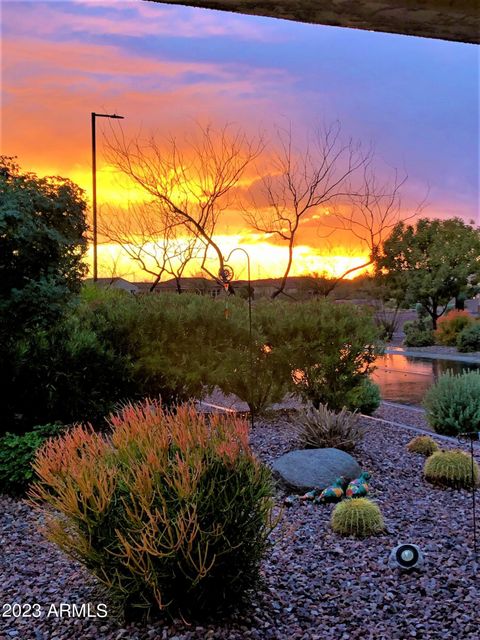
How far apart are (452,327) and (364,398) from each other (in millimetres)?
22798

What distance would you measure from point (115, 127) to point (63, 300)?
1219 centimetres

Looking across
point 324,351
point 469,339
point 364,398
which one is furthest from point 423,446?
point 469,339

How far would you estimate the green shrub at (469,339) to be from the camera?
27781 mm

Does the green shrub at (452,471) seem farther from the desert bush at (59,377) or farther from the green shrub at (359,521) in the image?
the desert bush at (59,377)

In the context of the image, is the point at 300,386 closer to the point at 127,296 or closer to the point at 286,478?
the point at 127,296

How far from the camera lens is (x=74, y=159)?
13352 mm

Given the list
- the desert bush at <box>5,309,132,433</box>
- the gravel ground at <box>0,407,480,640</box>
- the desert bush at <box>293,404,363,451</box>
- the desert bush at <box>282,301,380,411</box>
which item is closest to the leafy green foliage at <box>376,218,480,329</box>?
the desert bush at <box>282,301,380,411</box>

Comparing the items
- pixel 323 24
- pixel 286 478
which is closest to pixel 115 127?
pixel 286 478

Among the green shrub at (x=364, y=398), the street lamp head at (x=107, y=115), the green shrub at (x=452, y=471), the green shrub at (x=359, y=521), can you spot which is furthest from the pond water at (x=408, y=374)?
the street lamp head at (x=107, y=115)

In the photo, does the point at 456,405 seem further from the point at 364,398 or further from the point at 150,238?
the point at 150,238

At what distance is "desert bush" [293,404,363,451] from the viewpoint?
23.3ft

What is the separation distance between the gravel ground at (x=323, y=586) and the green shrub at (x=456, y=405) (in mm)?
3127

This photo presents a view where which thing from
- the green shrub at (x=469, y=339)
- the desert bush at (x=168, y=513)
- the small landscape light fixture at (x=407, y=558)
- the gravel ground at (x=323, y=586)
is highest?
the desert bush at (x=168, y=513)

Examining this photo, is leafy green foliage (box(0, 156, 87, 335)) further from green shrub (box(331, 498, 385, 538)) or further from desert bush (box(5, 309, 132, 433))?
green shrub (box(331, 498, 385, 538))
